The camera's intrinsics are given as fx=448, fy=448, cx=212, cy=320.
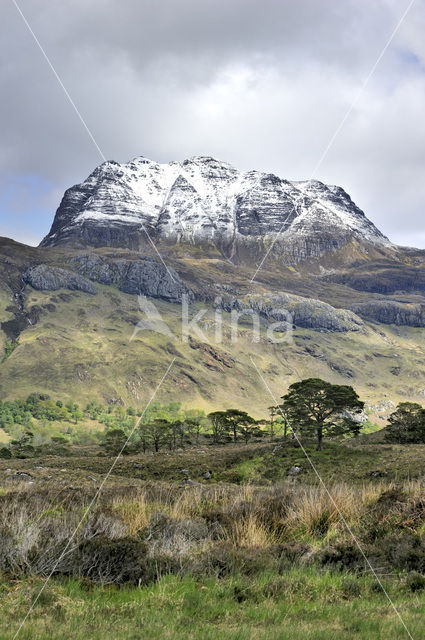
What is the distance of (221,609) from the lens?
640 centimetres

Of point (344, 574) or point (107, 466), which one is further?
point (107, 466)

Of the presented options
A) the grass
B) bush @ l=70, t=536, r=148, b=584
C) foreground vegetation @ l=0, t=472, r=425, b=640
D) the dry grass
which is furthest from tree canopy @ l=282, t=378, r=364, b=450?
bush @ l=70, t=536, r=148, b=584

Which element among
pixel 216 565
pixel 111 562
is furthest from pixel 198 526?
pixel 111 562

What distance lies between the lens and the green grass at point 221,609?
17.9ft

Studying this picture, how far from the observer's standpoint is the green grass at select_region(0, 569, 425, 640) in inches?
215

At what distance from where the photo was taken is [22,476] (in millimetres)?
23094

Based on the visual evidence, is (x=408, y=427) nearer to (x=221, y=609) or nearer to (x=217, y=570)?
(x=217, y=570)

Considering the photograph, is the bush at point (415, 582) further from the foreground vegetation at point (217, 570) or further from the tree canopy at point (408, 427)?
the tree canopy at point (408, 427)

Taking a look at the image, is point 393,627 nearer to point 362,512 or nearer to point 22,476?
point 362,512

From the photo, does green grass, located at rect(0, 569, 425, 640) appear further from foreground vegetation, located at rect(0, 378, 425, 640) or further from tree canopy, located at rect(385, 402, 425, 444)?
tree canopy, located at rect(385, 402, 425, 444)

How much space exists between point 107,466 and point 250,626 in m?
31.4

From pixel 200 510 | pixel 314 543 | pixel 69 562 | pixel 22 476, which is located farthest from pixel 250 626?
pixel 22 476

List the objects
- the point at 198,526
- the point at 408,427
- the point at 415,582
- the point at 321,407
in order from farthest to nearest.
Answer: the point at 408,427 < the point at 321,407 < the point at 198,526 < the point at 415,582

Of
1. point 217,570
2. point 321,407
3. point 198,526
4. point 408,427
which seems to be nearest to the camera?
point 217,570
